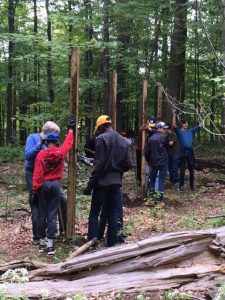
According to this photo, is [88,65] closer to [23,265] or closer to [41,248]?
[41,248]

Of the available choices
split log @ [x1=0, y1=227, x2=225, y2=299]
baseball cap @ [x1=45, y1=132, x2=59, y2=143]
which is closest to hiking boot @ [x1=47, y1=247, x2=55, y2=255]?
split log @ [x1=0, y1=227, x2=225, y2=299]

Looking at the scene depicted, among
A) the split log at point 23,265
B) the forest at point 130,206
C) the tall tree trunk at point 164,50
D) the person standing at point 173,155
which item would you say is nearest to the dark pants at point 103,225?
the forest at point 130,206

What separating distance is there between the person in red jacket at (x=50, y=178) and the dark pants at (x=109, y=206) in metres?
0.61

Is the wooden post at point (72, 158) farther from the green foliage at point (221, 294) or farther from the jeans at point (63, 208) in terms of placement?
the green foliage at point (221, 294)

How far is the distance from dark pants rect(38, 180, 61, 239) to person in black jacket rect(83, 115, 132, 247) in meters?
0.52

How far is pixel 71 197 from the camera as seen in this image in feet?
23.5

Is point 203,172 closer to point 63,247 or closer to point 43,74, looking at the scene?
point 63,247

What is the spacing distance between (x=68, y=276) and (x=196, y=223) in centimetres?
359

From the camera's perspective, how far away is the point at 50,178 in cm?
682

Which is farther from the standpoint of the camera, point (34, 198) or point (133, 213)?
point (133, 213)

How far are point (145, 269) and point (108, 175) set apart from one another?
6.06 feet

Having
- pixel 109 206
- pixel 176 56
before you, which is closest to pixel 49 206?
pixel 109 206

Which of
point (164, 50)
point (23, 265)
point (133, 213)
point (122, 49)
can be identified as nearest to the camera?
point (23, 265)

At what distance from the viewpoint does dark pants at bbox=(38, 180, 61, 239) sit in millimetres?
6801
